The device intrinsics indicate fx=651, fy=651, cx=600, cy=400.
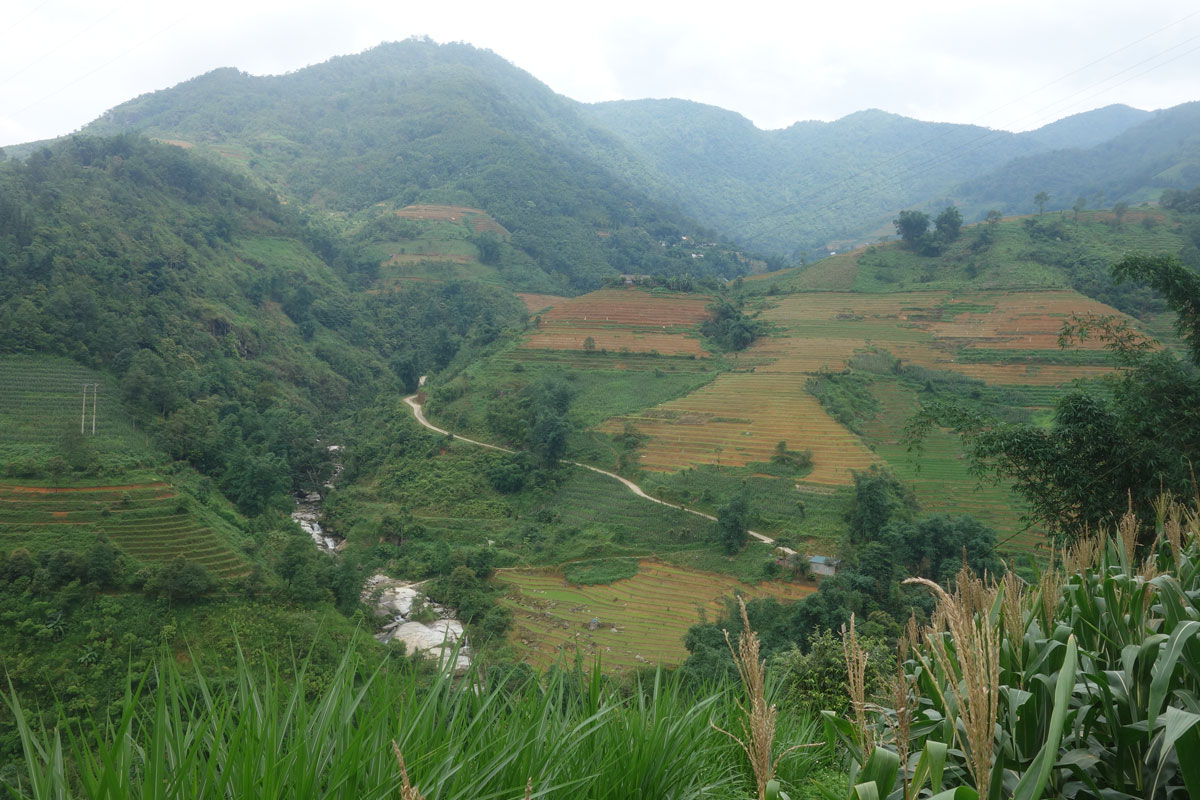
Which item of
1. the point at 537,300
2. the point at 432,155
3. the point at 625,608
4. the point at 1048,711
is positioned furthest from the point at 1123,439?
the point at 432,155

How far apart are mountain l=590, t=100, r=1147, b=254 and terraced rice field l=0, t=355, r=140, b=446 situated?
251 feet

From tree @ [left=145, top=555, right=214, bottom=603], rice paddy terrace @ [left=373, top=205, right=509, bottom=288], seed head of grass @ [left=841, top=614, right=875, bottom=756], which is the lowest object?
tree @ [left=145, top=555, right=214, bottom=603]

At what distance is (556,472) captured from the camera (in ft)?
83.3

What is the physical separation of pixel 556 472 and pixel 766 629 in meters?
12.4

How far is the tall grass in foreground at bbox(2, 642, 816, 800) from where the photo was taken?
1232 mm

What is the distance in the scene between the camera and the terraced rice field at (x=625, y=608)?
52.2 feet

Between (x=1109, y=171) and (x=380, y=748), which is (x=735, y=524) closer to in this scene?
(x=380, y=748)

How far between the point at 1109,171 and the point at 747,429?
7792 cm

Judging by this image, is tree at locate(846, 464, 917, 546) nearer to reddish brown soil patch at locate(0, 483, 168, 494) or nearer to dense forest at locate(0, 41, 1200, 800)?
dense forest at locate(0, 41, 1200, 800)

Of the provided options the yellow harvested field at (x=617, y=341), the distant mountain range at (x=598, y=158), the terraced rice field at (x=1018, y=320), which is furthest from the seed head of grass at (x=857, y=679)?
the distant mountain range at (x=598, y=158)

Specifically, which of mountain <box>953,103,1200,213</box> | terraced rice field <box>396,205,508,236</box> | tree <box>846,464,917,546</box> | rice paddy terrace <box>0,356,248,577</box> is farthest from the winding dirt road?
mountain <box>953,103,1200,213</box>

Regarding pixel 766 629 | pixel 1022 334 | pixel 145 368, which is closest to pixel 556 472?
pixel 766 629

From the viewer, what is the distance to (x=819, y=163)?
120438 mm

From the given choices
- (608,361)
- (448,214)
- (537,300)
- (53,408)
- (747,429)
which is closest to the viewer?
(53,408)
